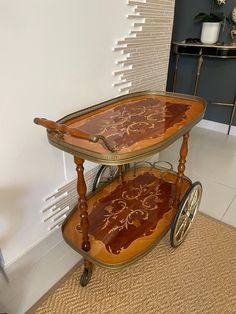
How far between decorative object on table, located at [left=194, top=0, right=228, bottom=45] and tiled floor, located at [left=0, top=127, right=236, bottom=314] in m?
0.97

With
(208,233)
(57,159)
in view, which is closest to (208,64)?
(208,233)

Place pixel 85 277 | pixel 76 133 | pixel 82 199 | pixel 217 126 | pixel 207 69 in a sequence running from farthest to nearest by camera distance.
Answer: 1. pixel 217 126
2. pixel 207 69
3. pixel 85 277
4. pixel 82 199
5. pixel 76 133

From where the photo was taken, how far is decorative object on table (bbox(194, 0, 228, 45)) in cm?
241

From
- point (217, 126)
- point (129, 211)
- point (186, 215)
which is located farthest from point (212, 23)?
point (129, 211)

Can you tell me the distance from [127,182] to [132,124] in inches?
21.4

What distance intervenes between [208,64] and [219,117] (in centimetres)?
60

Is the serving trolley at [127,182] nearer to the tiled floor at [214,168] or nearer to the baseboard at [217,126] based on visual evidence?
the tiled floor at [214,168]

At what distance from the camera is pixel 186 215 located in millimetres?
1344

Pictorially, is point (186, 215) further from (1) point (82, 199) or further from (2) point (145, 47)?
(2) point (145, 47)

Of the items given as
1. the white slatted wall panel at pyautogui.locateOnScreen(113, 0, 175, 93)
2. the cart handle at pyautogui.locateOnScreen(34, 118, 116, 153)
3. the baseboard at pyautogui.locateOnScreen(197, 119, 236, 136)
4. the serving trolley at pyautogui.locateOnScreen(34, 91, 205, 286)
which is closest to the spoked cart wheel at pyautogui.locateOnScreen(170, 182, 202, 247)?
the serving trolley at pyautogui.locateOnScreen(34, 91, 205, 286)

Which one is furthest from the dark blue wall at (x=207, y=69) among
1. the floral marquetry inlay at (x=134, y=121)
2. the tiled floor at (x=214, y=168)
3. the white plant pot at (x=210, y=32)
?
the floral marquetry inlay at (x=134, y=121)

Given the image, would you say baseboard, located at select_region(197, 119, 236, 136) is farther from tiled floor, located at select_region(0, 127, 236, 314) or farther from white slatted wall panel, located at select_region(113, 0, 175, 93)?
white slatted wall panel, located at select_region(113, 0, 175, 93)

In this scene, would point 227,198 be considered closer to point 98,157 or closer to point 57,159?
point 57,159

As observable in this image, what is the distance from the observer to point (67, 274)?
4.06 feet
